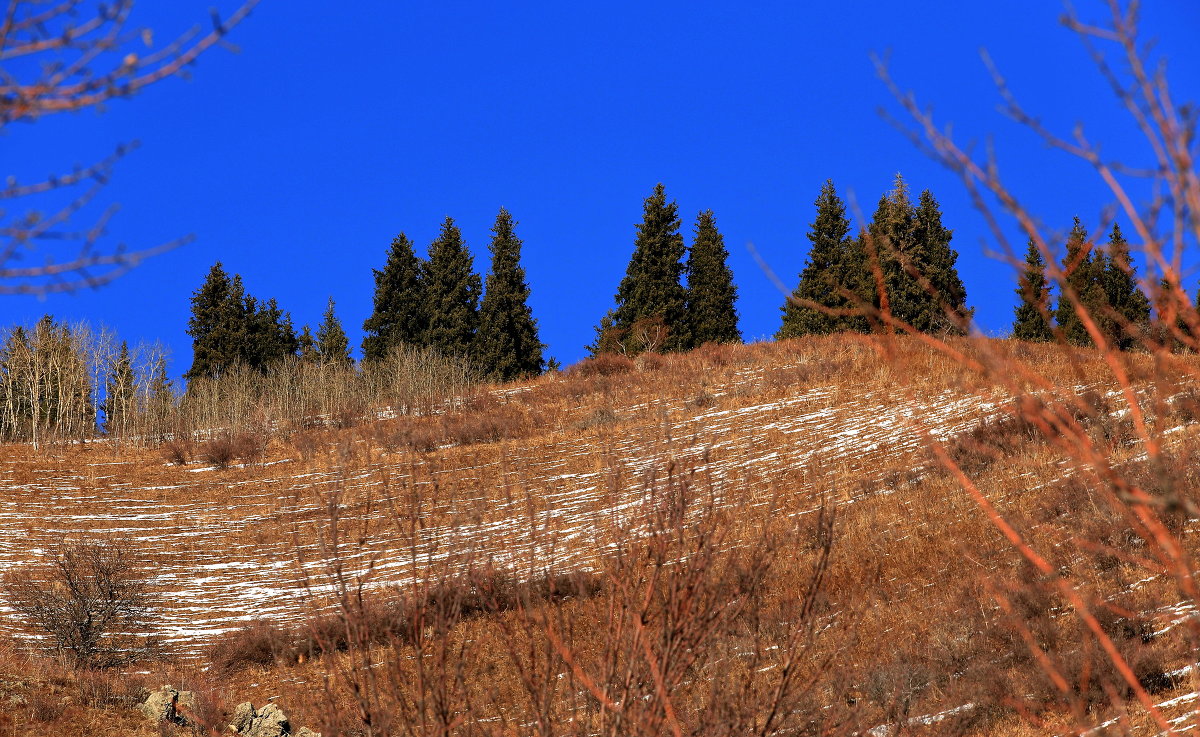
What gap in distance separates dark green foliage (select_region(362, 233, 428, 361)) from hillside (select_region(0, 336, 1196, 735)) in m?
13.3

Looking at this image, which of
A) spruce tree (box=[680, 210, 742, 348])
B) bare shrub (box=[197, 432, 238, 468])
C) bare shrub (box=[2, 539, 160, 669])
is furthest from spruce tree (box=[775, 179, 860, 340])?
bare shrub (box=[2, 539, 160, 669])

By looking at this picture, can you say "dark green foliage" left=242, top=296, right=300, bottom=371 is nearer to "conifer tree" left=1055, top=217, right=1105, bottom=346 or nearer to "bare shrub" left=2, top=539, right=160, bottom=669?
"bare shrub" left=2, top=539, right=160, bottom=669

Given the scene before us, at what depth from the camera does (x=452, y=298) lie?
1609 inches

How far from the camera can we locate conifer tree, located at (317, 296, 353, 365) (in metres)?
43.5

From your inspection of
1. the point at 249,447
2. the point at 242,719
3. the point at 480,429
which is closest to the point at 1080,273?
the point at 242,719

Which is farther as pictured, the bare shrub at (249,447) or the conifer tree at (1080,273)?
the bare shrub at (249,447)

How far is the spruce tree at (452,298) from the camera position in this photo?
40.4 metres

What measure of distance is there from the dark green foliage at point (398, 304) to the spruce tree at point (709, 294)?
12167mm

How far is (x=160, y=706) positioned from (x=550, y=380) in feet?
71.9

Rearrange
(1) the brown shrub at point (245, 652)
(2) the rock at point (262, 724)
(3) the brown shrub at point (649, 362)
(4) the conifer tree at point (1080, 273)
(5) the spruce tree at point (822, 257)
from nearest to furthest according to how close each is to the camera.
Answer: (4) the conifer tree at point (1080, 273)
(2) the rock at point (262, 724)
(1) the brown shrub at point (245, 652)
(3) the brown shrub at point (649, 362)
(5) the spruce tree at point (822, 257)

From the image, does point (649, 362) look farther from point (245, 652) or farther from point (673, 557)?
point (673, 557)

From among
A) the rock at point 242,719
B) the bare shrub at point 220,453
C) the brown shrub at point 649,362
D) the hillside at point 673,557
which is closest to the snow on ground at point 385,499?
the hillside at point 673,557

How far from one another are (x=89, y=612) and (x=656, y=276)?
29318mm

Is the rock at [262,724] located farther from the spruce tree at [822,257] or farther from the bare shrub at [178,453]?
the spruce tree at [822,257]
